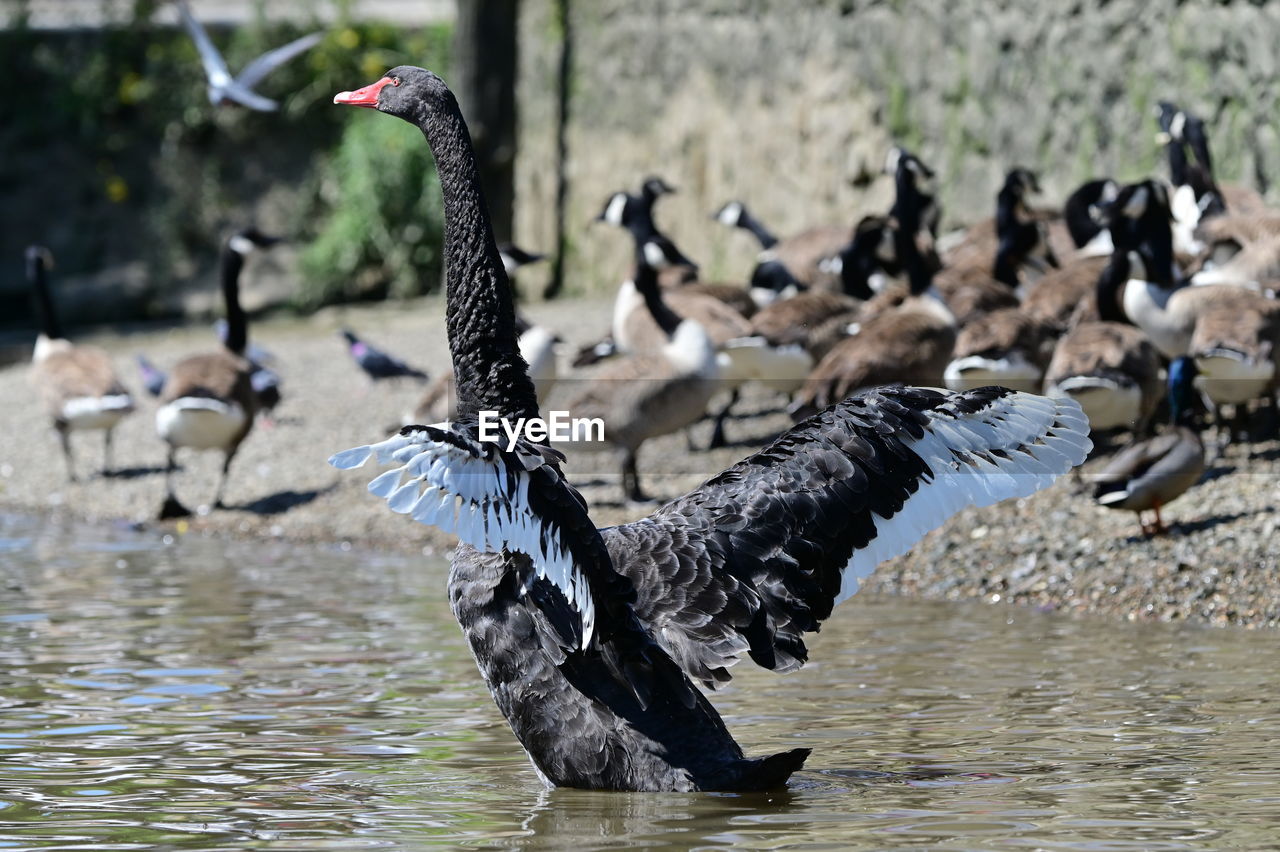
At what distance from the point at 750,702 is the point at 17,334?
1895 cm

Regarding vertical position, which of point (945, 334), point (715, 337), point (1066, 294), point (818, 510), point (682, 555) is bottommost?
point (682, 555)

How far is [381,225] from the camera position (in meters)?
23.1

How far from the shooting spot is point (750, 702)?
745cm

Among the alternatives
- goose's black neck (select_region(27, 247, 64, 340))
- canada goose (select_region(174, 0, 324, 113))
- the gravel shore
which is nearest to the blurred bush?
the gravel shore

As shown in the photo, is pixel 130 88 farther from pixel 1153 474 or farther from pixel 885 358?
pixel 1153 474

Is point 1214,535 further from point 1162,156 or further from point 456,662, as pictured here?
point 1162,156

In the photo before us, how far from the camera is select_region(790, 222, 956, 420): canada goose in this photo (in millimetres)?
11328

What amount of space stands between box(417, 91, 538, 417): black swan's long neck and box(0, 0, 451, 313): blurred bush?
17.0 metres

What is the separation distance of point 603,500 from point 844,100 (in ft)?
26.7

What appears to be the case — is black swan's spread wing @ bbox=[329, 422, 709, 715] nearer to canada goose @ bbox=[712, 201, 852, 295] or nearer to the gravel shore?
the gravel shore

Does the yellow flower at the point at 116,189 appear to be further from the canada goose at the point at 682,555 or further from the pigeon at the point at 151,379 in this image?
the canada goose at the point at 682,555

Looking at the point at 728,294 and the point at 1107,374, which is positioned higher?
the point at 728,294

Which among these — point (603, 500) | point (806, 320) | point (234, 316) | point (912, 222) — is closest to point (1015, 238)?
point (912, 222)

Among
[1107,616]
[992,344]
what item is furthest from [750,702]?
[992,344]
